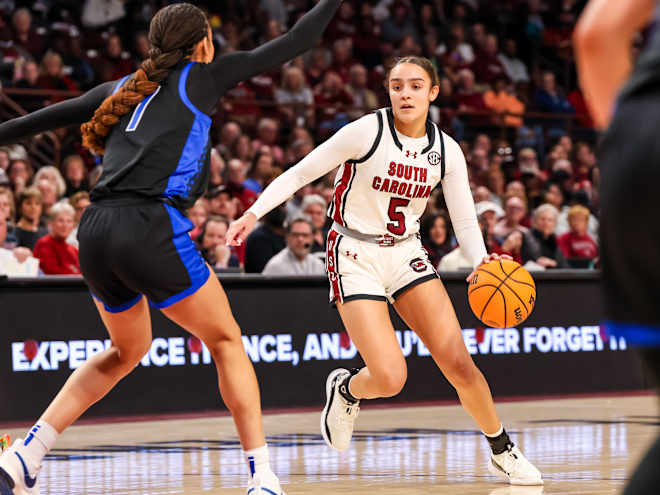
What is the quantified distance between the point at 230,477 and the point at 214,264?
14.2 ft

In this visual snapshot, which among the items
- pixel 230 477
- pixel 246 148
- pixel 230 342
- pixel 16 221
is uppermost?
pixel 246 148

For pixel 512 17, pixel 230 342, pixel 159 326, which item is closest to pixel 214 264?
pixel 159 326

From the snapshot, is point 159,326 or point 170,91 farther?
point 159,326

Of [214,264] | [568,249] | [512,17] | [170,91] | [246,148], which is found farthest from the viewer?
[512,17]

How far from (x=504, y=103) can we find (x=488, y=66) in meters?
1.11

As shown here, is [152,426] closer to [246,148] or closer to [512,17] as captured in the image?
[246,148]

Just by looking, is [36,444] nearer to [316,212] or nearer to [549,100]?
[316,212]

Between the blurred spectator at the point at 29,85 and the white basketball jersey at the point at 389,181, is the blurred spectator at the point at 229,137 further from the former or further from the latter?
the white basketball jersey at the point at 389,181

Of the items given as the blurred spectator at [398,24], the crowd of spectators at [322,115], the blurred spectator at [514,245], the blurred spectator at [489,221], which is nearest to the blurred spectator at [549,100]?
the crowd of spectators at [322,115]

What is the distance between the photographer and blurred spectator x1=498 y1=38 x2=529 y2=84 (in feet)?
59.4

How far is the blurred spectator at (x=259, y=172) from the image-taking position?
39.5 ft

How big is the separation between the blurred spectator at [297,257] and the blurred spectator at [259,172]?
8.35ft

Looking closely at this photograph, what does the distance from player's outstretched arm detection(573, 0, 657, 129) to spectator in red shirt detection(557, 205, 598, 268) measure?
10168 mm

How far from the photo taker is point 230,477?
5508mm
